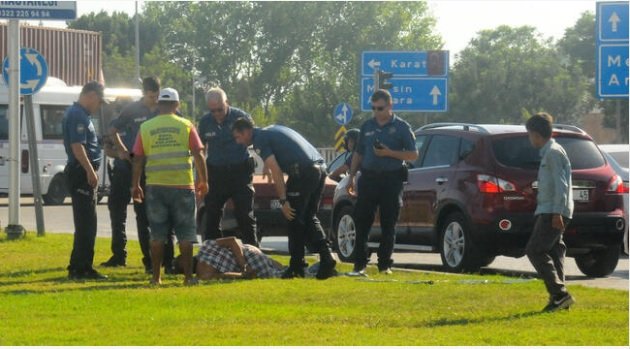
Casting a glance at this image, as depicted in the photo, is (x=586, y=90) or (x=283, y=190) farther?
(x=586, y=90)

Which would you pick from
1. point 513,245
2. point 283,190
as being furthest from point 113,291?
point 513,245

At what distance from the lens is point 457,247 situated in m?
15.5

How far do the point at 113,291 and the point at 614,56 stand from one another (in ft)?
36.7

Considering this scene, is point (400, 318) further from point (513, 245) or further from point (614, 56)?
point (614, 56)

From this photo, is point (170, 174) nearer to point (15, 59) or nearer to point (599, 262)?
point (599, 262)

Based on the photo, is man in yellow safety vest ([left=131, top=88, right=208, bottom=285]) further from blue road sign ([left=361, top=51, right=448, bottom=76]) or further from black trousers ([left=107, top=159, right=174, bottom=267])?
blue road sign ([left=361, top=51, right=448, bottom=76])

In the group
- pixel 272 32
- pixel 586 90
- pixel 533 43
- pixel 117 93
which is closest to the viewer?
pixel 117 93

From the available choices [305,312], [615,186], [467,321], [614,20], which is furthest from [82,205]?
[614,20]

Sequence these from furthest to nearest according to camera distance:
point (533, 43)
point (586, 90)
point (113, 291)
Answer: point (533, 43) < point (586, 90) < point (113, 291)

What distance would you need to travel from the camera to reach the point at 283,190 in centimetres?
1345

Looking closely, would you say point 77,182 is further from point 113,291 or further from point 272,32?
point 272,32

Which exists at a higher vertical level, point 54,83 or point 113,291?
point 54,83

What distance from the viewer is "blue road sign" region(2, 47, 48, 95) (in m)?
20.0

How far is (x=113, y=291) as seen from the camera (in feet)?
40.1
